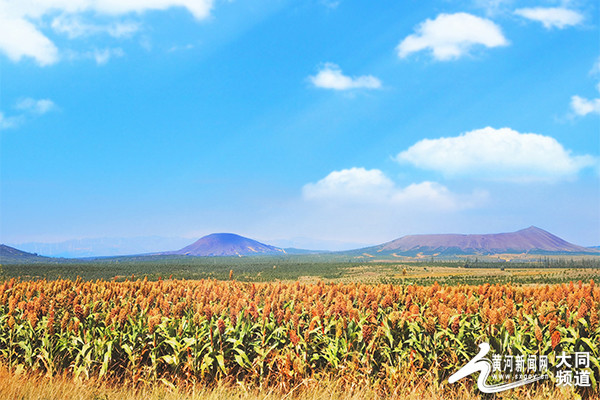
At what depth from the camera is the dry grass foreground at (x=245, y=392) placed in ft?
20.7

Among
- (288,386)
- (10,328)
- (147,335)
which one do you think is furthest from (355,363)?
(10,328)

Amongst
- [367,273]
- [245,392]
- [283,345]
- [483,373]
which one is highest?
[283,345]

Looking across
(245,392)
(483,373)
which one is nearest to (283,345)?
(245,392)

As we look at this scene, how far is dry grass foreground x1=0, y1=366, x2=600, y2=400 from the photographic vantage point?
6.30 m

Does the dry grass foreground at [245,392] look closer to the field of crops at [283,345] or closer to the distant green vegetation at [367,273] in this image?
the field of crops at [283,345]

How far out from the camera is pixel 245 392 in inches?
253

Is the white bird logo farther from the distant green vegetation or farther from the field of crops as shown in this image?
the distant green vegetation

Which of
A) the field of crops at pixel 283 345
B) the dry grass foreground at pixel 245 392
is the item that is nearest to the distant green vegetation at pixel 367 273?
the field of crops at pixel 283 345

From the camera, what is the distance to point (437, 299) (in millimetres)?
10141

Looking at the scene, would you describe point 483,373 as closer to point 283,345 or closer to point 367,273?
point 283,345

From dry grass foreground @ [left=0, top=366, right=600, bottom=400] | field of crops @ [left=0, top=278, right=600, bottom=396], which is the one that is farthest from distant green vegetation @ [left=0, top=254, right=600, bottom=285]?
dry grass foreground @ [left=0, top=366, right=600, bottom=400]

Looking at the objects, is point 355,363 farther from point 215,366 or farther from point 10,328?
point 10,328

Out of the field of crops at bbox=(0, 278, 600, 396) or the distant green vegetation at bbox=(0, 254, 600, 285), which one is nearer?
the field of crops at bbox=(0, 278, 600, 396)

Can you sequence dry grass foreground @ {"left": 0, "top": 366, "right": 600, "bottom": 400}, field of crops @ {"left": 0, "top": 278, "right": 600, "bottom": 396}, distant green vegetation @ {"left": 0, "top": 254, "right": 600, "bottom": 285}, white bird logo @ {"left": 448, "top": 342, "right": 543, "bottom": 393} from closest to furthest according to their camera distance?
1. dry grass foreground @ {"left": 0, "top": 366, "right": 600, "bottom": 400}
2. white bird logo @ {"left": 448, "top": 342, "right": 543, "bottom": 393}
3. field of crops @ {"left": 0, "top": 278, "right": 600, "bottom": 396}
4. distant green vegetation @ {"left": 0, "top": 254, "right": 600, "bottom": 285}
